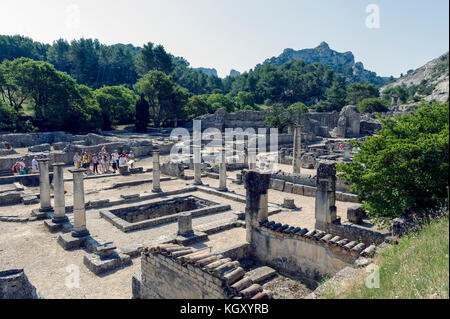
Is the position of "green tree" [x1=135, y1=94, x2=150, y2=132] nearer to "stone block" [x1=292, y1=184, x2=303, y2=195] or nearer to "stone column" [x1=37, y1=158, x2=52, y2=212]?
"stone block" [x1=292, y1=184, x2=303, y2=195]

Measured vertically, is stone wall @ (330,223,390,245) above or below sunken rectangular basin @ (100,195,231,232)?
above

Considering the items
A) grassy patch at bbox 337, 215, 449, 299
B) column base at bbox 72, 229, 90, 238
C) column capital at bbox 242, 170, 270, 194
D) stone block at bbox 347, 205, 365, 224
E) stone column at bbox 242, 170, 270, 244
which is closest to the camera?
grassy patch at bbox 337, 215, 449, 299

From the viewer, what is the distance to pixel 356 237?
1070cm

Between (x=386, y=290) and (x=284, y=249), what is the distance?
479 centimetres

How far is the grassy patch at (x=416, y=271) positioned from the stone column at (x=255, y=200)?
Result: 4.20 meters

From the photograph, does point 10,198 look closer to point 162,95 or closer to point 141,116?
point 141,116

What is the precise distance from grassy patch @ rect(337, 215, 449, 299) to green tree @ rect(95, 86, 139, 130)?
4784cm

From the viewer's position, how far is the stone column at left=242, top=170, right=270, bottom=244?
33.4 ft

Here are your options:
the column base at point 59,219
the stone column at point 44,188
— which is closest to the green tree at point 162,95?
the stone column at point 44,188

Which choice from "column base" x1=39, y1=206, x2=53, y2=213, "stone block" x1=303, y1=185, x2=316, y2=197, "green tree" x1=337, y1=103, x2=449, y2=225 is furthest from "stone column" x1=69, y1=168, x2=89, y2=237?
"stone block" x1=303, y1=185, x2=316, y2=197

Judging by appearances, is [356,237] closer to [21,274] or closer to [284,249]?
[284,249]

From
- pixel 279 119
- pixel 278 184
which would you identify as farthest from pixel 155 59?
pixel 278 184

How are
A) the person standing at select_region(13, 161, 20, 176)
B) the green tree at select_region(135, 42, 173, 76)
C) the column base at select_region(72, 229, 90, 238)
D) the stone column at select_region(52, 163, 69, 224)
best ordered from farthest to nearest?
the green tree at select_region(135, 42, 173, 76), the person standing at select_region(13, 161, 20, 176), the stone column at select_region(52, 163, 69, 224), the column base at select_region(72, 229, 90, 238)
